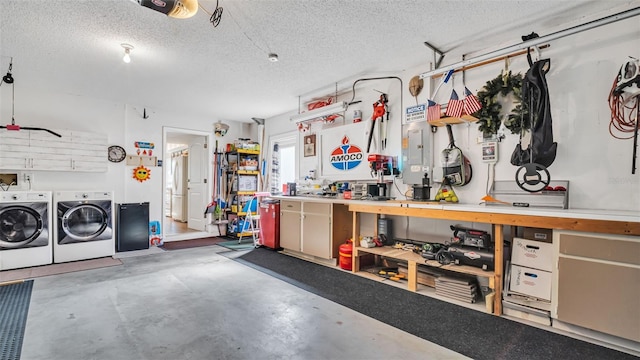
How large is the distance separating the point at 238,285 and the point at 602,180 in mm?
3880

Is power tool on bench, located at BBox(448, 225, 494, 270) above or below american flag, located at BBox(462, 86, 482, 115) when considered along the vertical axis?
below

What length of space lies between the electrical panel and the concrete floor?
6.71 feet

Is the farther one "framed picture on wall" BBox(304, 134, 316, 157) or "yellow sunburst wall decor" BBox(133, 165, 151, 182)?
"yellow sunburst wall decor" BBox(133, 165, 151, 182)

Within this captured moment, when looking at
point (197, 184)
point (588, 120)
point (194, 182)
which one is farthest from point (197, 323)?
point (194, 182)

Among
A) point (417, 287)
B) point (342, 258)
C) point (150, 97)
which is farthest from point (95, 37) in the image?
point (417, 287)

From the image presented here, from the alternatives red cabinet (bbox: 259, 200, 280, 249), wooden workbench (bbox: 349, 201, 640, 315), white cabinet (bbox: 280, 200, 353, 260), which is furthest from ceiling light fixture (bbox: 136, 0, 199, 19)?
red cabinet (bbox: 259, 200, 280, 249)

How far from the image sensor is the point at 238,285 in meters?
3.52

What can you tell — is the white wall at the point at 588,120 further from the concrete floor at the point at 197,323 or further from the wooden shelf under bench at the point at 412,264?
the concrete floor at the point at 197,323

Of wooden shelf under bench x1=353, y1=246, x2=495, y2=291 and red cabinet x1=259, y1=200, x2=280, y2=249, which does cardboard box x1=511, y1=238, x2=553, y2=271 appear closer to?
wooden shelf under bench x1=353, y1=246, x2=495, y2=291

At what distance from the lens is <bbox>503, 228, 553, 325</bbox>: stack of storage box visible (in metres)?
2.54

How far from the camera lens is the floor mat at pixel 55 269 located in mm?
3850

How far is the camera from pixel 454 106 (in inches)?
135

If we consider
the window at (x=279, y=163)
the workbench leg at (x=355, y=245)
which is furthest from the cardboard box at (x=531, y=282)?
the window at (x=279, y=163)

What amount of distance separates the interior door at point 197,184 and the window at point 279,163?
1576 mm
